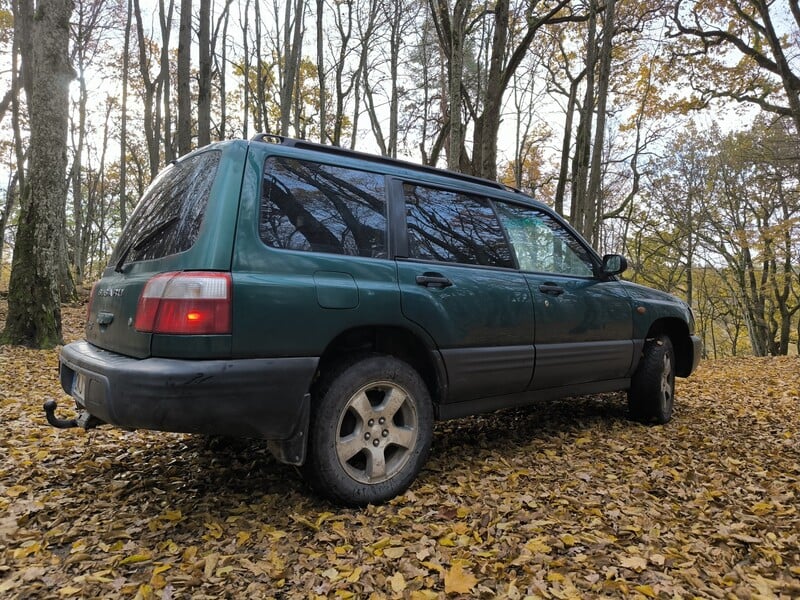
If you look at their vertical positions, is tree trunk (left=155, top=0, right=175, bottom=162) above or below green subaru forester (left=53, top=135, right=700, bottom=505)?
above

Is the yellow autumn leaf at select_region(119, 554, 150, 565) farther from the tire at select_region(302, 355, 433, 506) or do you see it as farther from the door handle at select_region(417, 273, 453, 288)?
the door handle at select_region(417, 273, 453, 288)

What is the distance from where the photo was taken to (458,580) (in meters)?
1.91

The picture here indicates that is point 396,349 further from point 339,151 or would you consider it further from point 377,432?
point 339,151

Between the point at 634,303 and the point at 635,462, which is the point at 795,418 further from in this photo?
the point at 635,462

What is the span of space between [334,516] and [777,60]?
46.9ft

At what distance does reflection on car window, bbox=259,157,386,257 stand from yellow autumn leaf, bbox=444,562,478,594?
153 centimetres

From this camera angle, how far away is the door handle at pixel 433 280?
8.97 ft

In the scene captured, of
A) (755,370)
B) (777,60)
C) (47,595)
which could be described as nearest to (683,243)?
(777,60)

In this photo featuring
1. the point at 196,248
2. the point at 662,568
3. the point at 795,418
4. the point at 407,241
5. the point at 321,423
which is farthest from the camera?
the point at 795,418

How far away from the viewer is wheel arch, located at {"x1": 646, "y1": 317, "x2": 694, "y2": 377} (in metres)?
4.51

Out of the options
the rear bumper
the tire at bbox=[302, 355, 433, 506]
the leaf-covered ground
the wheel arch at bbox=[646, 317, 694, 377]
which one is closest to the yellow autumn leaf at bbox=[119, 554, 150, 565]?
the leaf-covered ground

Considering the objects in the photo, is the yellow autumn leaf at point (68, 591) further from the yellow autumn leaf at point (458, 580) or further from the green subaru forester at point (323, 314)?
the yellow autumn leaf at point (458, 580)

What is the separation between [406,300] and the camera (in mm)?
2623

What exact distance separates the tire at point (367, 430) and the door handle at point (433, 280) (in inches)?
18.2
